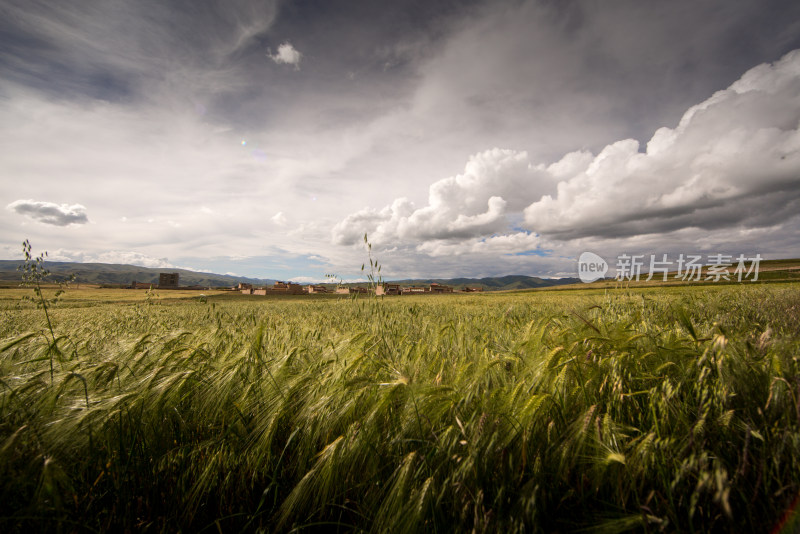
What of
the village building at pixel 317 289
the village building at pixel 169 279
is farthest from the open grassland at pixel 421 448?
the village building at pixel 169 279

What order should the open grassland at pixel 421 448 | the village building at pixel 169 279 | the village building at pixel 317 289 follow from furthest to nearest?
the village building at pixel 169 279, the village building at pixel 317 289, the open grassland at pixel 421 448

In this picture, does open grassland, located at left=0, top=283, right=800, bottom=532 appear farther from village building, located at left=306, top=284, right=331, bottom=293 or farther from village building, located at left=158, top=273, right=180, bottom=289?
village building, located at left=158, top=273, right=180, bottom=289

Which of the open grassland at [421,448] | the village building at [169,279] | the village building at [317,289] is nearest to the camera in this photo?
the open grassland at [421,448]

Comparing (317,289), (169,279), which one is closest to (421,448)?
(317,289)

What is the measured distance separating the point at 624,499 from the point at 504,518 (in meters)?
0.49

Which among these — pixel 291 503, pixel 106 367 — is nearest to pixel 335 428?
pixel 291 503

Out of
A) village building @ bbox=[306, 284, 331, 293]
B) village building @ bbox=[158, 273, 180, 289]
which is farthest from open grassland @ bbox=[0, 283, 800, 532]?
village building @ bbox=[158, 273, 180, 289]

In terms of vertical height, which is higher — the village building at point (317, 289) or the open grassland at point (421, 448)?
the open grassland at point (421, 448)

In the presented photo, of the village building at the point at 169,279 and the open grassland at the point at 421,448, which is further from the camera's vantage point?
the village building at the point at 169,279

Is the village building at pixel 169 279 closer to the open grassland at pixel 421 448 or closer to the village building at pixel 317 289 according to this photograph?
the village building at pixel 317 289

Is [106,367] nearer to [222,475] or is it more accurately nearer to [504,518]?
[222,475]

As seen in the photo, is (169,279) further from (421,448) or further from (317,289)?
(421,448)

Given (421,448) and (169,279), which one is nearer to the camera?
(421,448)

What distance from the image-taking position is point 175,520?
1.36 meters
